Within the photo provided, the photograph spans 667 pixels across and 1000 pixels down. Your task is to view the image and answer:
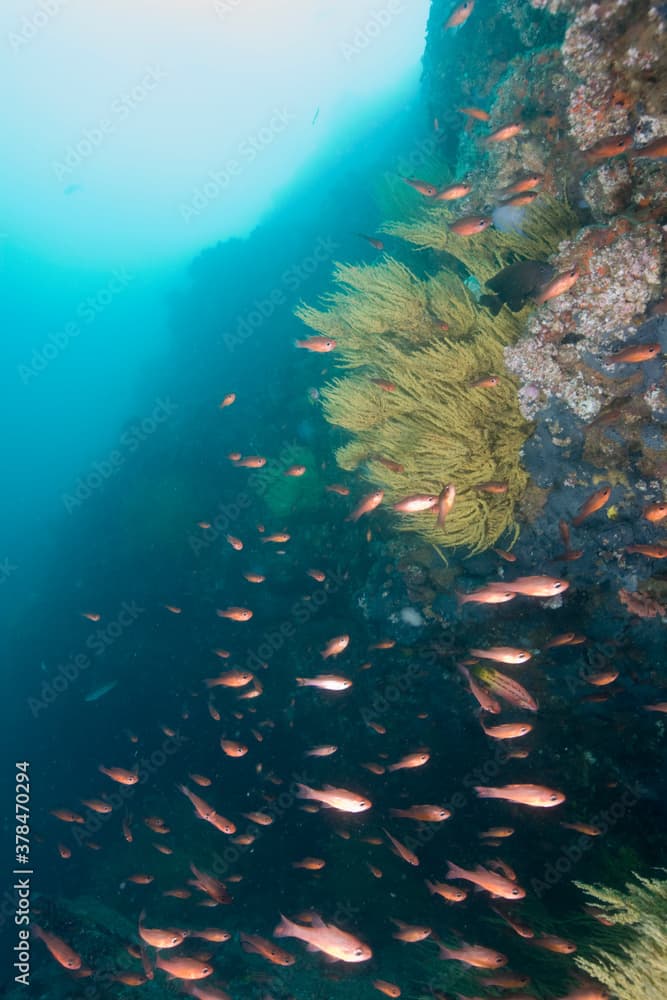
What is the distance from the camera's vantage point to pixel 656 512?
430cm

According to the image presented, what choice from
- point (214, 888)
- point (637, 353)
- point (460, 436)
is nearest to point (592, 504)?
point (637, 353)

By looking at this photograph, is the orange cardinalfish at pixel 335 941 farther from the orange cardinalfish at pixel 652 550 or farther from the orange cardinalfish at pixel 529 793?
the orange cardinalfish at pixel 652 550

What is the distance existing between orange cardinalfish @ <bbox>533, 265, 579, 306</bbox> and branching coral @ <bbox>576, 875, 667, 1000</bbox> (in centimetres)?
459

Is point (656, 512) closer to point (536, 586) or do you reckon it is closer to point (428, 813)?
point (536, 586)

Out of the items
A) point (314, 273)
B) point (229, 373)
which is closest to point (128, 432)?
point (229, 373)

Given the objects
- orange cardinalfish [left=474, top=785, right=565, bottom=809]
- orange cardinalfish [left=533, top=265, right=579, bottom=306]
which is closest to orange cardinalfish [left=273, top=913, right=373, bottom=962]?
orange cardinalfish [left=474, top=785, right=565, bottom=809]

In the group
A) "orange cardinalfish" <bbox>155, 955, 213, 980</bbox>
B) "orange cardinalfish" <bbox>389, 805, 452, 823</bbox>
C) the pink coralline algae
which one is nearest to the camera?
the pink coralline algae

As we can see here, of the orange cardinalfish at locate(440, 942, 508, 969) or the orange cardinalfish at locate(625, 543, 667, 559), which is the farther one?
the orange cardinalfish at locate(625, 543, 667, 559)

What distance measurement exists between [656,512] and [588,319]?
71.1 inches

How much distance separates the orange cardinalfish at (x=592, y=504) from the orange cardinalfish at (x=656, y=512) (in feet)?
1.18

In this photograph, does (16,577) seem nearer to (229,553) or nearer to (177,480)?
(177,480)

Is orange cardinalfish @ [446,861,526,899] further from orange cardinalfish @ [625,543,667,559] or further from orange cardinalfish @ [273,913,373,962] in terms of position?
orange cardinalfish @ [625,543,667,559]

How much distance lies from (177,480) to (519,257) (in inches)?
493

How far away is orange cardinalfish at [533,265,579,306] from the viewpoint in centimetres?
404
